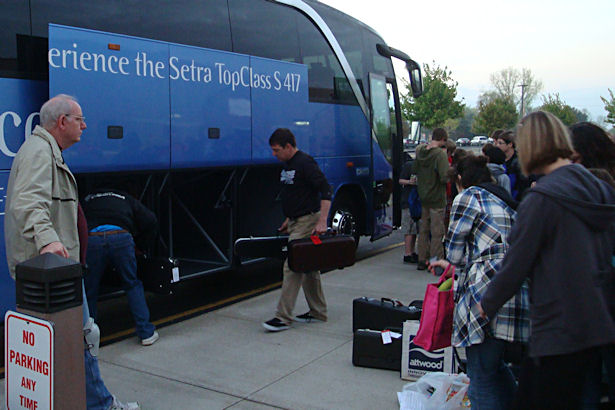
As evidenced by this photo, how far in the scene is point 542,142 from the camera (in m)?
2.53

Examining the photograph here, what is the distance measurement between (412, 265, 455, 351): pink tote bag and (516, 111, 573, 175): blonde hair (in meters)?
0.89

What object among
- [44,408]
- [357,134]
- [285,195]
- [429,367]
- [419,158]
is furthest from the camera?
[357,134]

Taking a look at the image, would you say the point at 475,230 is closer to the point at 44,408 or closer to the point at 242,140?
the point at 44,408

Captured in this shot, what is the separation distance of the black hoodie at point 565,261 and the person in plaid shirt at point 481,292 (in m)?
0.44

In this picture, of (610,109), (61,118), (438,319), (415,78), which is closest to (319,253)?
(438,319)

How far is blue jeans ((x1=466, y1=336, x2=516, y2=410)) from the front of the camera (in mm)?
2969

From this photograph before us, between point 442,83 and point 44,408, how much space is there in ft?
141

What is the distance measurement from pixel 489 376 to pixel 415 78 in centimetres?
849

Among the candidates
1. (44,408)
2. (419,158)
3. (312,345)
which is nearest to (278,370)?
(312,345)

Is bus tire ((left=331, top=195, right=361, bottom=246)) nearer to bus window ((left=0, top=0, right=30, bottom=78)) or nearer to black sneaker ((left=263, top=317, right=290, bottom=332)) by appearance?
black sneaker ((left=263, top=317, right=290, bottom=332))

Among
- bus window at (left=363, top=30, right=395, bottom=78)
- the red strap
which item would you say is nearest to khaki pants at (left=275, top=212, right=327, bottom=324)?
the red strap

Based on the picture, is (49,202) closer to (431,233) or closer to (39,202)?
(39,202)

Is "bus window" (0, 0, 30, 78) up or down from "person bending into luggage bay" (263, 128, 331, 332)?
up

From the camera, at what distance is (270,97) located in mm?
7340
